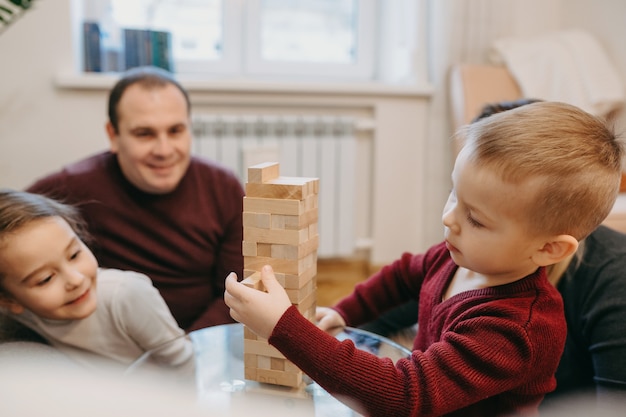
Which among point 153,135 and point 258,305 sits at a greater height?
point 153,135

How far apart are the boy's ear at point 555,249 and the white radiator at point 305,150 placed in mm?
1822

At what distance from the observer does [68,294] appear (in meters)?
1.02

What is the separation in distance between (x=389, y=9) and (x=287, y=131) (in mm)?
765

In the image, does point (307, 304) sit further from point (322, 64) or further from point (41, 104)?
point (322, 64)

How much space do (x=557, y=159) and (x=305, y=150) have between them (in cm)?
191

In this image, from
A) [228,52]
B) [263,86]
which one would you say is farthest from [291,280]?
[228,52]

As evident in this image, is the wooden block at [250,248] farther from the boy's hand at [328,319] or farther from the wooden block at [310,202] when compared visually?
the boy's hand at [328,319]

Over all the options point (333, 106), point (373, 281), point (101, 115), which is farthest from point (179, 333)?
point (333, 106)

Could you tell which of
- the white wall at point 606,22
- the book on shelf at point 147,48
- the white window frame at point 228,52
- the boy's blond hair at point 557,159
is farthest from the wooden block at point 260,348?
the white window frame at point 228,52

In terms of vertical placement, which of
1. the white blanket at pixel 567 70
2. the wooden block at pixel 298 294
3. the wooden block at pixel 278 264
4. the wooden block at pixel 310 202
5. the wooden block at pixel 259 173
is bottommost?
the wooden block at pixel 298 294

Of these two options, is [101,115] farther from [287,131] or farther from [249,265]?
[249,265]

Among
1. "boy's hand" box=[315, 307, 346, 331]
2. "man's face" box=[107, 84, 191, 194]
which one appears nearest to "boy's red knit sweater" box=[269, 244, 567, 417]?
"boy's hand" box=[315, 307, 346, 331]

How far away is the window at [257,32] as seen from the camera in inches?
102

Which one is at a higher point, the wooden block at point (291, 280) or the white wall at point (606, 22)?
the white wall at point (606, 22)
